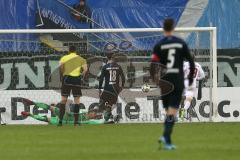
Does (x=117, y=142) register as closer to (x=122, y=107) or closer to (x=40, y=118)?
(x=40, y=118)

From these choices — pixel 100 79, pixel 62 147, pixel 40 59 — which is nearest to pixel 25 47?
pixel 40 59

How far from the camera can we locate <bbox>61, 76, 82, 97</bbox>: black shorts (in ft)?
78.0

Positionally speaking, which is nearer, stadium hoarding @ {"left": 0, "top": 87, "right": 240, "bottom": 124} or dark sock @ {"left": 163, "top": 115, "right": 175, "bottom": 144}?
dark sock @ {"left": 163, "top": 115, "right": 175, "bottom": 144}

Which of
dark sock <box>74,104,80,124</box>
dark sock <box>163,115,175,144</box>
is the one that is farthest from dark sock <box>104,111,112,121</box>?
dark sock <box>163,115,175,144</box>

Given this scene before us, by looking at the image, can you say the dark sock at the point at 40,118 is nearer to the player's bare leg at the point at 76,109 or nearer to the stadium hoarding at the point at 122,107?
the stadium hoarding at the point at 122,107

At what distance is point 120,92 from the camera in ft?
80.5

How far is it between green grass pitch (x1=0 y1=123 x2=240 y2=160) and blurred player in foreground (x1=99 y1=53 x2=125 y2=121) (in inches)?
58.7

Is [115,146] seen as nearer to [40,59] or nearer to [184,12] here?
[40,59]

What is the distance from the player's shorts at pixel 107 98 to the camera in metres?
24.3

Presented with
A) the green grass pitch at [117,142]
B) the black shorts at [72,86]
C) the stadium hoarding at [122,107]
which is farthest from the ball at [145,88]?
the black shorts at [72,86]

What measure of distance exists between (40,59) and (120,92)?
249cm

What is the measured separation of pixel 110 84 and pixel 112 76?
0.24 m

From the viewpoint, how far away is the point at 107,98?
24453 millimetres

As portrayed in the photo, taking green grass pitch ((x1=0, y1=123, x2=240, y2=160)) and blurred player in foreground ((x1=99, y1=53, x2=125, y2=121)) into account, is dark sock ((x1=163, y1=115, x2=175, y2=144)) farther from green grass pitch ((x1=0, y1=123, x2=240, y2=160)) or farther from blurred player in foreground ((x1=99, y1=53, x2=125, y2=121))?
blurred player in foreground ((x1=99, y1=53, x2=125, y2=121))
